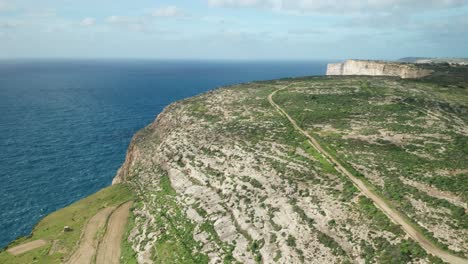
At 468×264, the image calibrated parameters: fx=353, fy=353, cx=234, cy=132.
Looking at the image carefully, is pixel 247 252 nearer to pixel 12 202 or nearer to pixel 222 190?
pixel 222 190

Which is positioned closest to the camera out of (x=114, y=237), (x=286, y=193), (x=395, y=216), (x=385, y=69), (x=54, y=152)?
(x=395, y=216)

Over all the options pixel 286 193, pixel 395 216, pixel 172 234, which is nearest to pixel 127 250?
pixel 172 234

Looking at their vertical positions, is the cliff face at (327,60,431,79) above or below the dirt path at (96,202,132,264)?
above

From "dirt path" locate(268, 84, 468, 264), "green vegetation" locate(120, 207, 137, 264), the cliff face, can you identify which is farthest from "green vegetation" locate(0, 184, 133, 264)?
the cliff face

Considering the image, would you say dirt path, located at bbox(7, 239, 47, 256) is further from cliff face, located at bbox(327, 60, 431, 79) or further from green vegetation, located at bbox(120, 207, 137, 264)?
cliff face, located at bbox(327, 60, 431, 79)

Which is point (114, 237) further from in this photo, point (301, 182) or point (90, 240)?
point (301, 182)

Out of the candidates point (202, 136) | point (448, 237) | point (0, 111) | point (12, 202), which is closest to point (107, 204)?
point (202, 136)
